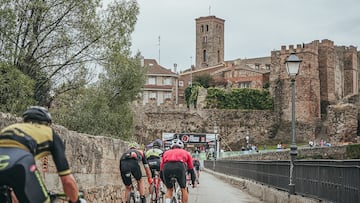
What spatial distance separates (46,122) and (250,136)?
304 ft

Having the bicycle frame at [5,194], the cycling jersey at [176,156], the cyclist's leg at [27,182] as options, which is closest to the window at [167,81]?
the cycling jersey at [176,156]

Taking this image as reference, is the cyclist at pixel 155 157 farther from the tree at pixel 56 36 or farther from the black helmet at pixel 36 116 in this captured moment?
the black helmet at pixel 36 116

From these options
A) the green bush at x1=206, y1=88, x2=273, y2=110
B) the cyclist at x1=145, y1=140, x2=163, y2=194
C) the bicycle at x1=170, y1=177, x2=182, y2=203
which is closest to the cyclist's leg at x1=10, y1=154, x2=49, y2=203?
the bicycle at x1=170, y1=177, x2=182, y2=203

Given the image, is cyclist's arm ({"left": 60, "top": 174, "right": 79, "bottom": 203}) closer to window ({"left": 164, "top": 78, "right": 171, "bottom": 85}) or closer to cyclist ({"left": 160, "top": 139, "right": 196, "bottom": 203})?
cyclist ({"left": 160, "top": 139, "right": 196, "bottom": 203})

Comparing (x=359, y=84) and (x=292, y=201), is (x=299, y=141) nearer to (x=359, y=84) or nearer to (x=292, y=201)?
(x=359, y=84)

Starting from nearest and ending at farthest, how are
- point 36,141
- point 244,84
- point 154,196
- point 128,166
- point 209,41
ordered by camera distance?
point 36,141
point 128,166
point 154,196
point 244,84
point 209,41

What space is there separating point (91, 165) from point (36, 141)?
728 centimetres

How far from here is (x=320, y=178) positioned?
13656mm

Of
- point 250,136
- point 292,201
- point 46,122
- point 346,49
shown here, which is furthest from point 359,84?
point 46,122

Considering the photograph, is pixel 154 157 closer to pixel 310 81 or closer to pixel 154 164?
pixel 154 164

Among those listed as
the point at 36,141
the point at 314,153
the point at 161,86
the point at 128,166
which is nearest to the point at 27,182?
the point at 36,141

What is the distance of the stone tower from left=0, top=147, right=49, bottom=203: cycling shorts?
153710 mm

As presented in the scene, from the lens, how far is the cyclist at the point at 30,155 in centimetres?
502

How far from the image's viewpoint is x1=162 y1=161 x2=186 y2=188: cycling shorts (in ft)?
42.6
